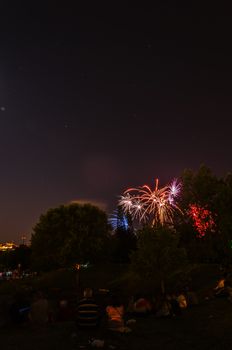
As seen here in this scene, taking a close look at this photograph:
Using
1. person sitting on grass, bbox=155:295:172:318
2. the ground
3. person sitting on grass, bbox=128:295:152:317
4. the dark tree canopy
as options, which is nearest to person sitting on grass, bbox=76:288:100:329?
the ground

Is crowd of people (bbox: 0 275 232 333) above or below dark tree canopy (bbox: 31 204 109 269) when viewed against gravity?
below

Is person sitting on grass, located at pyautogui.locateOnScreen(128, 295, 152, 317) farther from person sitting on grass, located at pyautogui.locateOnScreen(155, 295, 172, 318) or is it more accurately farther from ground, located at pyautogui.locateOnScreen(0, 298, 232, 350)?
ground, located at pyautogui.locateOnScreen(0, 298, 232, 350)

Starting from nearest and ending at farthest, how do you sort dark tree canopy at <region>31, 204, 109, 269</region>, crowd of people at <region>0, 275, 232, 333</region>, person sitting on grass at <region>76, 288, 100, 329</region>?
person sitting on grass at <region>76, 288, 100, 329</region>
crowd of people at <region>0, 275, 232, 333</region>
dark tree canopy at <region>31, 204, 109, 269</region>

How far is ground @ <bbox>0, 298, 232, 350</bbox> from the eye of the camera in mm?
12695

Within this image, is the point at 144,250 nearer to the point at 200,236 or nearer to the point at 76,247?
the point at 76,247

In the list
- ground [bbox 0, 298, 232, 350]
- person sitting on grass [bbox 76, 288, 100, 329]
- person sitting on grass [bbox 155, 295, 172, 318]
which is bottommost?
ground [bbox 0, 298, 232, 350]

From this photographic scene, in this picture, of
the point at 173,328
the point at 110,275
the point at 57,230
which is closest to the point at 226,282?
the point at 173,328

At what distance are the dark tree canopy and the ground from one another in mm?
33281

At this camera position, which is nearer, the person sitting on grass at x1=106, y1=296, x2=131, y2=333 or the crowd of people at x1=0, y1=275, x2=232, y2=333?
the crowd of people at x1=0, y1=275, x2=232, y2=333

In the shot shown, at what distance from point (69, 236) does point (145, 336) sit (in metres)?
37.5

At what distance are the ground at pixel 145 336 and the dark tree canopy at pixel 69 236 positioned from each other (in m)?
33.3

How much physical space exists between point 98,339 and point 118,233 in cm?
7281

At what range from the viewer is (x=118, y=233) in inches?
3364

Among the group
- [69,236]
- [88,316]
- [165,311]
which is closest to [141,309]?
[165,311]
